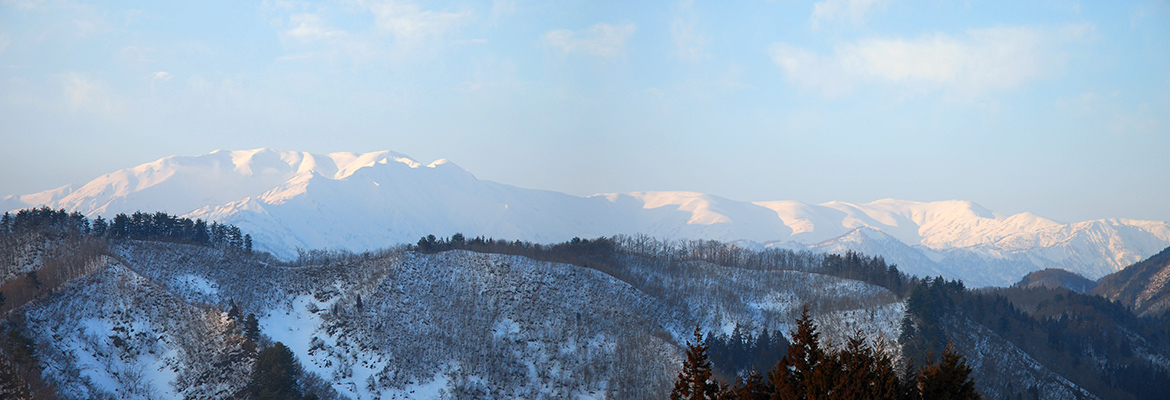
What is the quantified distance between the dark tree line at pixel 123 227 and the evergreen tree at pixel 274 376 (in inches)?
1942

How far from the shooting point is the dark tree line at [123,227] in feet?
406

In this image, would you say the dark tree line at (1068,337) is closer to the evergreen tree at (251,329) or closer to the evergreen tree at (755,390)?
the evergreen tree at (755,390)

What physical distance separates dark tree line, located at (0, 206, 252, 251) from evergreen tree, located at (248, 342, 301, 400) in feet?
162

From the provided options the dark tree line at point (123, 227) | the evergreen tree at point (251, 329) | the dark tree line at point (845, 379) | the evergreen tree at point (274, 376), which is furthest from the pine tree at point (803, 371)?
the dark tree line at point (123, 227)

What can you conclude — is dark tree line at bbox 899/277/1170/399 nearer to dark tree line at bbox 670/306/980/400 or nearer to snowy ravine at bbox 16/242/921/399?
snowy ravine at bbox 16/242/921/399

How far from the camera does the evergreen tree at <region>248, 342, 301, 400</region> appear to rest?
322 feet

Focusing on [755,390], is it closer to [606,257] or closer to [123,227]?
[606,257]

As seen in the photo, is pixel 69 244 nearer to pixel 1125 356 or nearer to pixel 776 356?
pixel 776 356

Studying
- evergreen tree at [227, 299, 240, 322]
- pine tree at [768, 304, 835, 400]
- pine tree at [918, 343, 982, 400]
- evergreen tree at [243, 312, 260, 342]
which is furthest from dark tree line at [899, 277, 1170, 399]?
evergreen tree at [227, 299, 240, 322]

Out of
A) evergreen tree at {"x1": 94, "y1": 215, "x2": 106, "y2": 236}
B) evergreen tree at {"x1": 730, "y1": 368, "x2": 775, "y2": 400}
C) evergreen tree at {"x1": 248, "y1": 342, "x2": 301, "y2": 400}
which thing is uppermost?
evergreen tree at {"x1": 94, "y1": 215, "x2": 106, "y2": 236}

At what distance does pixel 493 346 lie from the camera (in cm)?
12231

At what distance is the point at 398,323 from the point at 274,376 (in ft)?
87.4

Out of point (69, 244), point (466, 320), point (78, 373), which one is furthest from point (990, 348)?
point (69, 244)

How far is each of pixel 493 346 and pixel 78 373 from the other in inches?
2280
